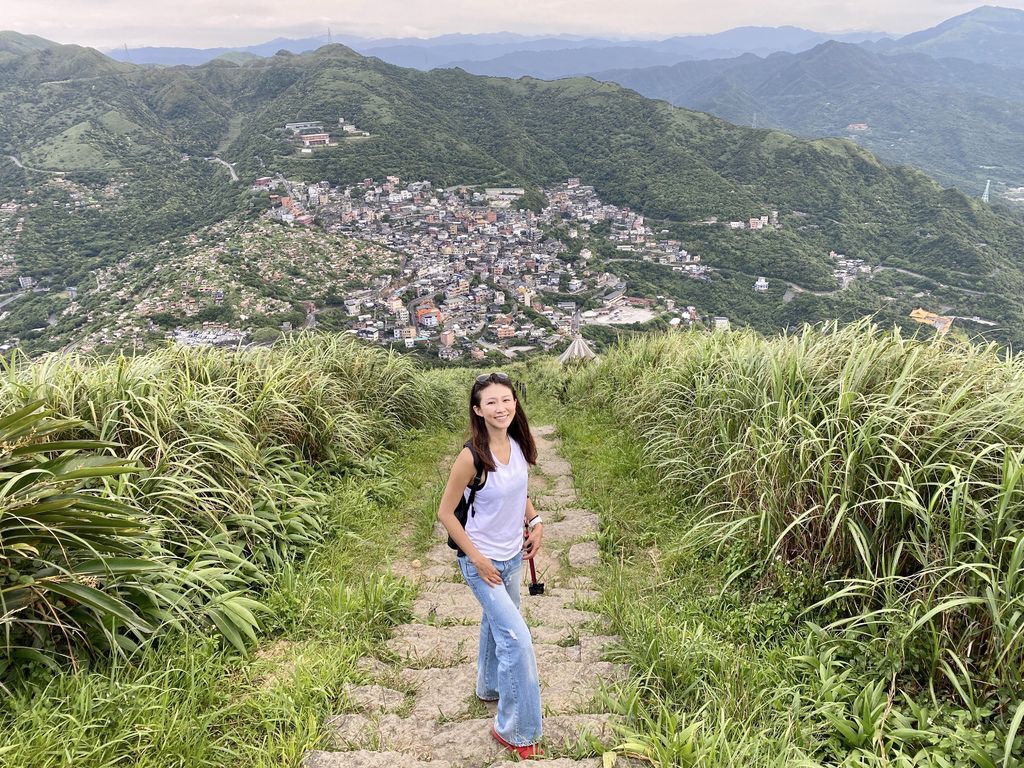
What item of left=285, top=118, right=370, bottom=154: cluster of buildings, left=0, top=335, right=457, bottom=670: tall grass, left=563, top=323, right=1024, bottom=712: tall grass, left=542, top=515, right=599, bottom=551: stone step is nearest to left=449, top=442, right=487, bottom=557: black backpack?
left=0, top=335, right=457, bottom=670: tall grass

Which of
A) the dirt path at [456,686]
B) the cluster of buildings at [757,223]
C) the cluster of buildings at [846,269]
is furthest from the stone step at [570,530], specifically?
the cluster of buildings at [757,223]

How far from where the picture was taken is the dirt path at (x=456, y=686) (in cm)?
186

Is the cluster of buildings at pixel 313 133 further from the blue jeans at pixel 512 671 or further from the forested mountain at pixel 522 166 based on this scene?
the blue jeans at pixel 512 671

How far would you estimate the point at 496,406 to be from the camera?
1949 millimetres

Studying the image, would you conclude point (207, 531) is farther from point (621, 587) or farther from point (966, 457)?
point (966, 457)

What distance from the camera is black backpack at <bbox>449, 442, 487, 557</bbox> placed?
1.95m

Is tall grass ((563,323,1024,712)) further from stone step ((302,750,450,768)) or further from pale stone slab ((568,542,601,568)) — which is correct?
stone step ((302,750,450,768))

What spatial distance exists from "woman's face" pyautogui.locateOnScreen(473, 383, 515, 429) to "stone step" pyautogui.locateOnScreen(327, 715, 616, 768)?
1044 millimetres

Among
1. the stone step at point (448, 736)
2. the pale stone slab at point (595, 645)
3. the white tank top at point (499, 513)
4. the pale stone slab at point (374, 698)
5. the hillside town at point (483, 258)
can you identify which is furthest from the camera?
the hillside town at point (483, 258)

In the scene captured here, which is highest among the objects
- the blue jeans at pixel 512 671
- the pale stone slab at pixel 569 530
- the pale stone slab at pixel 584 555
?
the blue jeans at pixel 512 671

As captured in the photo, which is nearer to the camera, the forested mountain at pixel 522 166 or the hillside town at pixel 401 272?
the hillside town at pixel 401 272

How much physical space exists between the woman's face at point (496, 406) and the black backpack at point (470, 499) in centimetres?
11

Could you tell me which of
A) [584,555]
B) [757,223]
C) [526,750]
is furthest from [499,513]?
[757,223]

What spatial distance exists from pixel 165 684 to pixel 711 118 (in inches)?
3512
